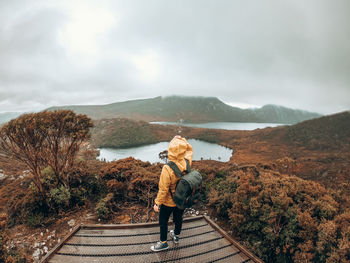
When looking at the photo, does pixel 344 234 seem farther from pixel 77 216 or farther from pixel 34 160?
pixel 34 160

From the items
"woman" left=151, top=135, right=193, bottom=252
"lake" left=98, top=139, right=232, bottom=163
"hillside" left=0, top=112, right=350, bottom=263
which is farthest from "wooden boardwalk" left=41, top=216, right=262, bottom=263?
"lake" left=98, top=139, right=232, bottom=163

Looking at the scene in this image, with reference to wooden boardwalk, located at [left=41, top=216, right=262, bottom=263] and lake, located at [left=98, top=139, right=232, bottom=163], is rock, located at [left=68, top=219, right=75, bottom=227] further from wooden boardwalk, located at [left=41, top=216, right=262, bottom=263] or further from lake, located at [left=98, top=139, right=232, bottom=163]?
lake, located at [left=98, top=139, right=232, bottom=163]

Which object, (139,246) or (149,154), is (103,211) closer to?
(139,246)

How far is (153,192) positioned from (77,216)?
250 cm

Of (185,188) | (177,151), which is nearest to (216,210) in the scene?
(185,188)

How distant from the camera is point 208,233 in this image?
12.9ft

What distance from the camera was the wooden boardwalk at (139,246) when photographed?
3.12 meters

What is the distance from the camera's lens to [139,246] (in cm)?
339

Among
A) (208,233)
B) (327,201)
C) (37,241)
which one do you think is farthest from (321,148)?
(37,241)

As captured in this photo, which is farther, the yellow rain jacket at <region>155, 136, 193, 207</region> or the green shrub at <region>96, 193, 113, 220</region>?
the green shrub at <region>96, 193, 113, 220</region>

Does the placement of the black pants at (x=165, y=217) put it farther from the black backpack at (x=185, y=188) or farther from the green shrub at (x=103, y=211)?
the green shrub at (x=103, y=211)

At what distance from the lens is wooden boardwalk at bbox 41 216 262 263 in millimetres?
3116

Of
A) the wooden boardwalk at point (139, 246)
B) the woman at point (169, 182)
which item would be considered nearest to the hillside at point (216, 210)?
the wooden boardwalk at point (139, 246)

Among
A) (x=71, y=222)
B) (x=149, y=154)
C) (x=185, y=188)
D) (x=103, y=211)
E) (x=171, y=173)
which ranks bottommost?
(x=149, y=154)
